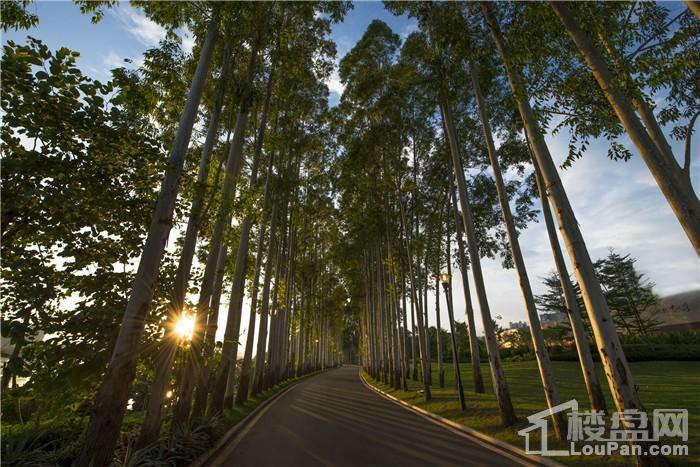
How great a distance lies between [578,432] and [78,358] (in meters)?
9.63

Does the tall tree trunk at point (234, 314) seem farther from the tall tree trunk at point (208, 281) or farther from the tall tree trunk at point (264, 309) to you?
the tall tree trunk at point (264, 309)

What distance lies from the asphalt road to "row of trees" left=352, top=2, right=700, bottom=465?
6.85 ft

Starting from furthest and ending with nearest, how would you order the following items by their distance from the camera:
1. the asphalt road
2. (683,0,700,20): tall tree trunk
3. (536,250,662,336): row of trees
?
1. (536,250,662,336): row of trees
2. the asphalt road
3. (683,0,700,20): tall tree trunk

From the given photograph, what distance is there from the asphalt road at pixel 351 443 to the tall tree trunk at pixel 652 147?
16.8 ft

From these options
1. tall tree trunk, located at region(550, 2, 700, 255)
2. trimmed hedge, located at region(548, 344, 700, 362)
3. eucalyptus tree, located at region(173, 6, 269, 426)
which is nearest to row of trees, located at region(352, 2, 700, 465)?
tall tree trunk, located at region(550, 2, 700, 255)

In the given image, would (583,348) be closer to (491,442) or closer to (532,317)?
(532,317)

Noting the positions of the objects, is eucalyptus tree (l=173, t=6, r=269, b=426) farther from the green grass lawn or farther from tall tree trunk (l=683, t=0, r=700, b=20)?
tall tree trunk (l=683, t=0, r=700, b=20)

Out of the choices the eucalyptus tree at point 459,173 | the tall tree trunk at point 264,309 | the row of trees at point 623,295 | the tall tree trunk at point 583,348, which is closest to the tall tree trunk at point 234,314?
the tall tree trunk at point 264,309

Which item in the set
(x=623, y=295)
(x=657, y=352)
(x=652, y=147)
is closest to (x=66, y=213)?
(x=652, y=147)

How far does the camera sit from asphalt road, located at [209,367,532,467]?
6.51 metres

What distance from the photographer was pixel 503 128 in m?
14.6

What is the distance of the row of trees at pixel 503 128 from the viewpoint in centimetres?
513

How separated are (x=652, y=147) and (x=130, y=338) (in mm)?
7914

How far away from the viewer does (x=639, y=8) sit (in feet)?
20.2
